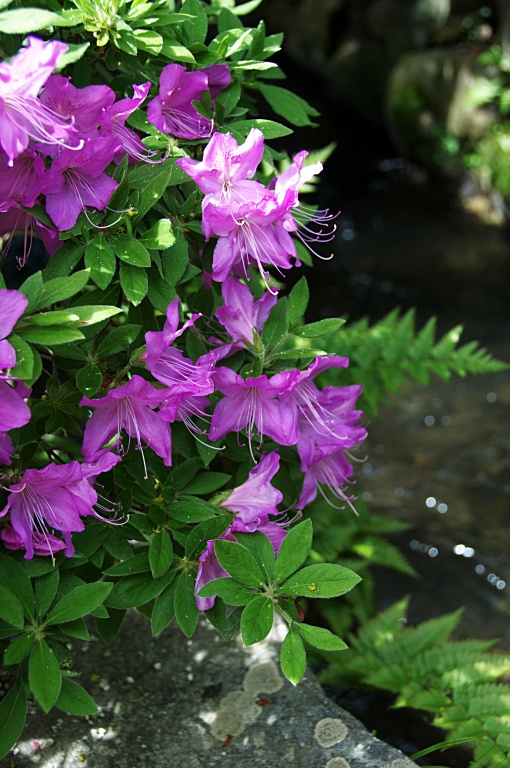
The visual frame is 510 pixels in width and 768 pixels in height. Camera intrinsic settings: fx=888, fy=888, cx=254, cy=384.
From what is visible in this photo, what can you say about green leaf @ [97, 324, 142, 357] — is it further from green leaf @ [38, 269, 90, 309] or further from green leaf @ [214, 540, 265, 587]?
green leaf @ [214, 540, 265, 587]

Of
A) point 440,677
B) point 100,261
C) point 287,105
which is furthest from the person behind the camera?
point 440,677

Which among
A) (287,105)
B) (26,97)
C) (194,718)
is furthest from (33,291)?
(194,718)

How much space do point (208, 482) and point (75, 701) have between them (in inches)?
17.8

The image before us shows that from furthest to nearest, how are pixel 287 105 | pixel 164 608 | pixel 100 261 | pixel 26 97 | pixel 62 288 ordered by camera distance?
pixel 287 105
pixel 164 608
pixel 100 261
pixel 62 288
pixel 26 97

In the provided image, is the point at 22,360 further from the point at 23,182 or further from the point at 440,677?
the point at 440,677

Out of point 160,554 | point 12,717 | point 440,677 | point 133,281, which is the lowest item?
point 440,677

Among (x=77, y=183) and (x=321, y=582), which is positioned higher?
(x=77, y=183)

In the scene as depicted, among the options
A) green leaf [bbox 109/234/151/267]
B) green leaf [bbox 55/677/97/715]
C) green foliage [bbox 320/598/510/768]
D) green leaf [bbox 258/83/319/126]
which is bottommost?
green foliage [bbox 320/598/510/768]

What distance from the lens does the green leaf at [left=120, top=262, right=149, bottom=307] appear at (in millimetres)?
1494

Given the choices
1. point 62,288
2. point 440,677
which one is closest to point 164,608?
point 62,288

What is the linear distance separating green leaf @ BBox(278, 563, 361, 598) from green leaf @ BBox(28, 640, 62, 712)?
15.0 inches

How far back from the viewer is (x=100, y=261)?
149 centimetres

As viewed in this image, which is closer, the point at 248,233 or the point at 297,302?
the point at 248,233

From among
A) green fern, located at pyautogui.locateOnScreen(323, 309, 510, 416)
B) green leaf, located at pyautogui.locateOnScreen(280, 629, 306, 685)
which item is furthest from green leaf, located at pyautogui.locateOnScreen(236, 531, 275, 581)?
green fern, located at pyautogui.locateOnScreen(323, 309, 510, 416)
